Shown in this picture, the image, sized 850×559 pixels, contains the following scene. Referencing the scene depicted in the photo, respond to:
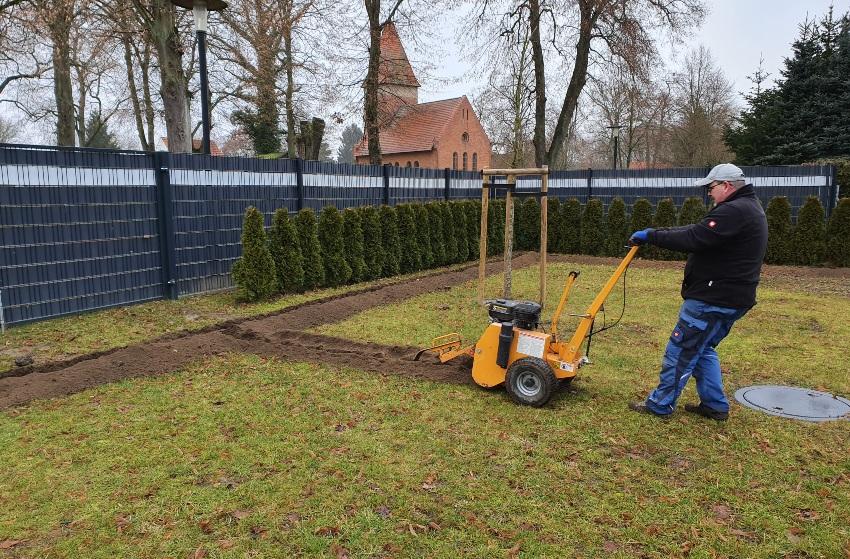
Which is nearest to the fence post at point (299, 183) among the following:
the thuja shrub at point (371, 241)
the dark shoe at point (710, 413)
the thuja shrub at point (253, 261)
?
the thuja shrub at point (371, 241)

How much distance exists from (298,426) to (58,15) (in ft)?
44.1

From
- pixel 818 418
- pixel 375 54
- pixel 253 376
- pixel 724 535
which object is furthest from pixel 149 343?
pixel 375 54

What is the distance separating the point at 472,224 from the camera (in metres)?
14.4

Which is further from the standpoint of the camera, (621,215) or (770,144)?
(770,144)

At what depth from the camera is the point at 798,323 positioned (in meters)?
7.77

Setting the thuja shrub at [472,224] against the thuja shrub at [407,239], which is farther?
the thuja shrub at [472,224]

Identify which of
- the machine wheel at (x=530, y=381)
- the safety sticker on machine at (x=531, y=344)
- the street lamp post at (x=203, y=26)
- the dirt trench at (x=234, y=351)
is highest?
the street lamp post at (x=203, y=26)

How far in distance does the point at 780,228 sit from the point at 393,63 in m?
13.4

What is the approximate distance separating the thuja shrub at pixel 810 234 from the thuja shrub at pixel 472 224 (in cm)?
744

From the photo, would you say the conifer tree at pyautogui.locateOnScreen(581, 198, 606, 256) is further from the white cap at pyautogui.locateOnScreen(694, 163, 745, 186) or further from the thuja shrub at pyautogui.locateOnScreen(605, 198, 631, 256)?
the white cap at pyautogui.locateOnScreen(694, 163, 745, 186)

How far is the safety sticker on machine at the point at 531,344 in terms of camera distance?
459 centimetres

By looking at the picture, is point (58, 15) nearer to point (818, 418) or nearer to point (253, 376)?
point (253, 376)

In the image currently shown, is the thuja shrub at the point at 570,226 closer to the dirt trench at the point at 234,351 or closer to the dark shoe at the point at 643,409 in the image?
the dirt trench at the point at 234,351

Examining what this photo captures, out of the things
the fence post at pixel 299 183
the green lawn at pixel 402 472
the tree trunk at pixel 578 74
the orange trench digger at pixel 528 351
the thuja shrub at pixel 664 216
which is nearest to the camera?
the green lawn at pixel 402 472
